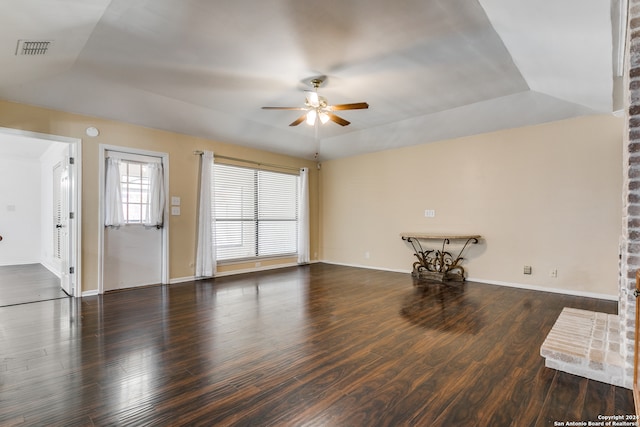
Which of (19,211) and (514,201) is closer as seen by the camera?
(514,201)

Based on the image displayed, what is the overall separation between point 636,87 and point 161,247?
19.5 feet

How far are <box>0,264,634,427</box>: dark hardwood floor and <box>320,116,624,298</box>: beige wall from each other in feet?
2.53

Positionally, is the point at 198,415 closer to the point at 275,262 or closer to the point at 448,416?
the point at 448,416

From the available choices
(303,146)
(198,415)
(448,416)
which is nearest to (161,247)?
(303,146)

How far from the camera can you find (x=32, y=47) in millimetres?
2902

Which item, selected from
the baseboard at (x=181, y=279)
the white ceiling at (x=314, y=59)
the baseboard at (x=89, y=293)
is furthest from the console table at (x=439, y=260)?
the baseboard at (x=89, y=293)

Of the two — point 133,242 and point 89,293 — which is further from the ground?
point 133,242

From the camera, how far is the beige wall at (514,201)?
13.8ft

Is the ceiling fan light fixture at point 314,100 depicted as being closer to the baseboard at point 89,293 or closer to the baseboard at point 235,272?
the baseboard at point 235,272

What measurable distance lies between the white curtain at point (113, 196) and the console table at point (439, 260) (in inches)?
193

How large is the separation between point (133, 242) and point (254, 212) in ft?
7.71

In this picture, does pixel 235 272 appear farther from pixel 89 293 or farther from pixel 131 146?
pixel 131 146

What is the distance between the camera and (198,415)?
67.0 inches

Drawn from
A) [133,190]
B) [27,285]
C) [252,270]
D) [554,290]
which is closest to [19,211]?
[27,285]
